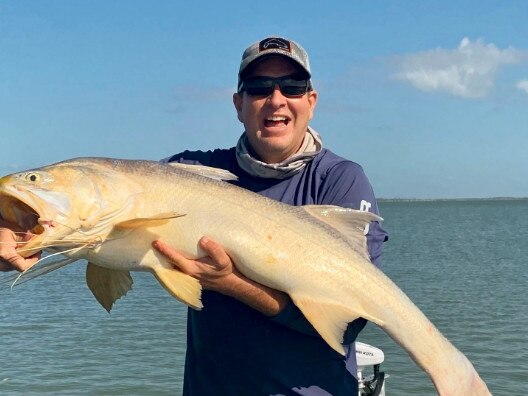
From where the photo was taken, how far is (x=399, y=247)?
4528 cm

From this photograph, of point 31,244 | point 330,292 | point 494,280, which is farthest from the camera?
point 494,280

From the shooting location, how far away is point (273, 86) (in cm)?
411

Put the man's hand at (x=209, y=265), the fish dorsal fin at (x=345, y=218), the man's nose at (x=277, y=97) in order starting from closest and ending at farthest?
the man's hand at (x=209, y=265) → the fish dorsal fin at (x=345, y=218) → the man's nose at (x=277, y=97)

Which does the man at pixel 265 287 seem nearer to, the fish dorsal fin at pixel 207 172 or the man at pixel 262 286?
the man at pixel 262 286

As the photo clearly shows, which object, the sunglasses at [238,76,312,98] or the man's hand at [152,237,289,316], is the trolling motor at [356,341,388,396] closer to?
the man's hand at [152,237,289,316]

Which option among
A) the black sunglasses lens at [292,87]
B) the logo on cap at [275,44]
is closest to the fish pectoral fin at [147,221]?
the black sunglasses lens at [292,87]

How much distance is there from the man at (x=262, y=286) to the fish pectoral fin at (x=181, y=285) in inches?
2.3

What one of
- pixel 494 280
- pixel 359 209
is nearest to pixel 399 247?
pixel 494 280

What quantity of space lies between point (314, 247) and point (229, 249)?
483 millimetres

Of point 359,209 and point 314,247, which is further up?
point 359,209

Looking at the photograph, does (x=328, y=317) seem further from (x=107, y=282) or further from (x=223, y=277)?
(x=107, y=282)

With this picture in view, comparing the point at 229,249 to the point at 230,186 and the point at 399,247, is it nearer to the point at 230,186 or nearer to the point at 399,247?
the point at 230,186

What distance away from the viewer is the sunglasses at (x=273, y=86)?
4.11 meters

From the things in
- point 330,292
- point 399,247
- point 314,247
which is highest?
point 399,247
